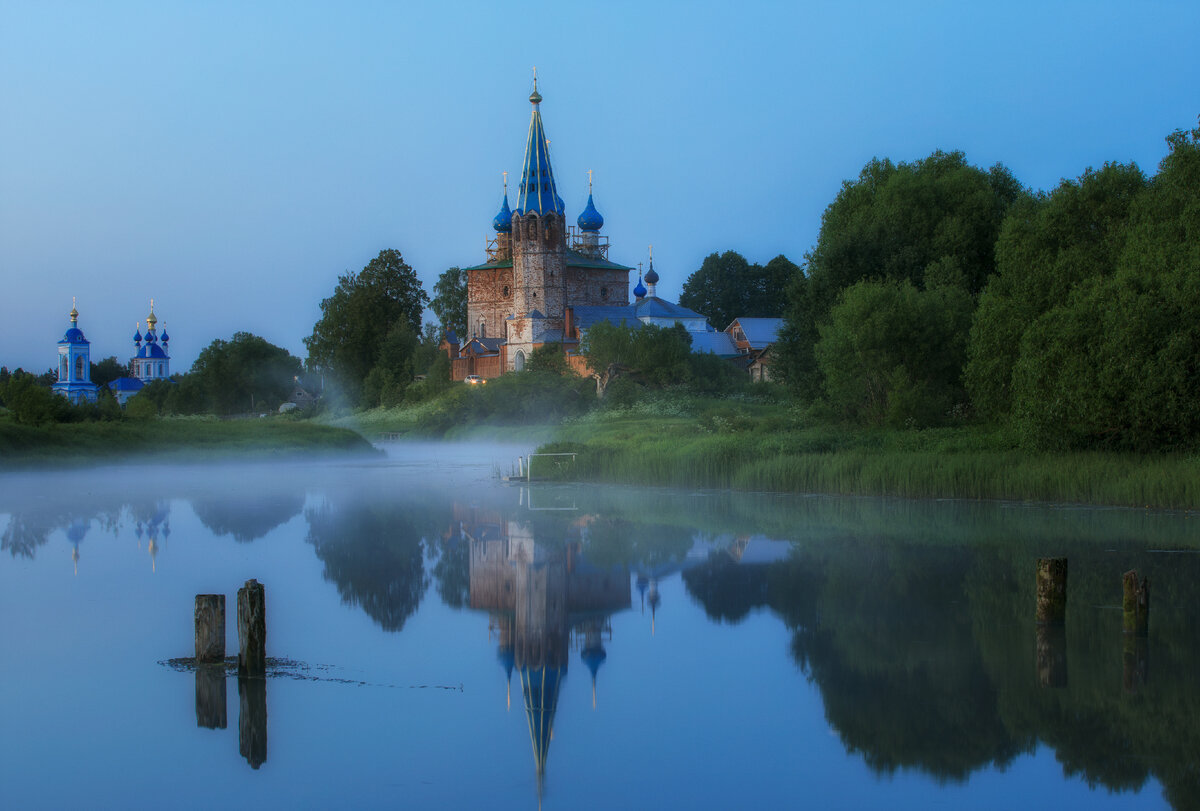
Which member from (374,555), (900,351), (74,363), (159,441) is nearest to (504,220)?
(74,363)

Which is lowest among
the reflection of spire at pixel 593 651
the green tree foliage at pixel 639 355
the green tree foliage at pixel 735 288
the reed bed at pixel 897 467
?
the reflection of spire at pixel 593 651

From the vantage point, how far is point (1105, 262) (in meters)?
23.6

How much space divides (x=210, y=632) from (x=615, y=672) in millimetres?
3129

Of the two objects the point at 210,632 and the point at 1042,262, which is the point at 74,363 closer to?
the point at 1042,262

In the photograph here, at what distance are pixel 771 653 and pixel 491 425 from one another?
126 feet

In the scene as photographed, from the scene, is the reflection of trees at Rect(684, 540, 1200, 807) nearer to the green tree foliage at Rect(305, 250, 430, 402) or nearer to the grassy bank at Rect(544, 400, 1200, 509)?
the grassy bank at Rect(544, 400, 1200, 509)

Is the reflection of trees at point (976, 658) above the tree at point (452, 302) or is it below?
below

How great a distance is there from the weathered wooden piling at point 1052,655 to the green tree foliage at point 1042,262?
46.7 ft

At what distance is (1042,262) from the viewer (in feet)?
80.3

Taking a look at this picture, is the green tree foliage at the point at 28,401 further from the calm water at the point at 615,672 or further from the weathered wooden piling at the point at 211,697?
the weathered wooden piling at the point at 211,697

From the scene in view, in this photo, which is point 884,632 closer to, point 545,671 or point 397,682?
point 545,671

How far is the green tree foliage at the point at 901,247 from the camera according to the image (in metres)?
32.1

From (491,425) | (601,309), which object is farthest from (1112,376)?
(601,309)

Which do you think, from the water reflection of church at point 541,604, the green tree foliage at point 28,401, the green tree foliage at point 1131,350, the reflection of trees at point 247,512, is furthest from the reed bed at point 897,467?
the green tree foliage at point 28,401
